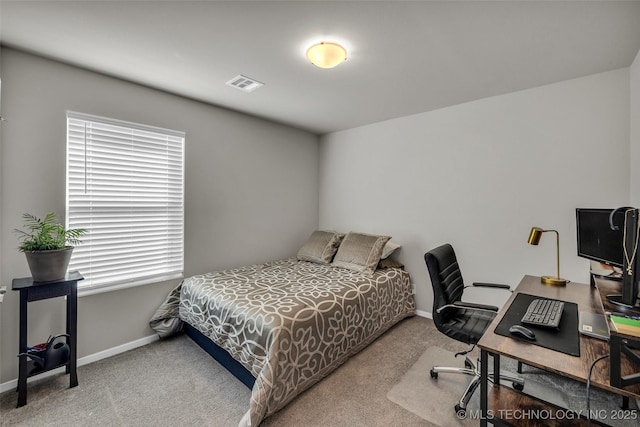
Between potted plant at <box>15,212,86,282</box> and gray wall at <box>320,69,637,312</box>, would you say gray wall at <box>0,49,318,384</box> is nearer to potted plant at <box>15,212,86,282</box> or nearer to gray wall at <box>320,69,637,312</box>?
potted plant at <box>15,212,86,282</box>

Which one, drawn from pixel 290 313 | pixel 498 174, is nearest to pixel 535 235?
pixel 498 174

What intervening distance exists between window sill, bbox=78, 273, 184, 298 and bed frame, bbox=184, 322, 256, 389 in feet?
1.63

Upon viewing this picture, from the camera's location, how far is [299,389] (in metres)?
1.91

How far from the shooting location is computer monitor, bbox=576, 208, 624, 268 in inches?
63.9

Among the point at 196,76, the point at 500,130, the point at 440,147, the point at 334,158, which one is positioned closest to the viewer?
the point at 196,76

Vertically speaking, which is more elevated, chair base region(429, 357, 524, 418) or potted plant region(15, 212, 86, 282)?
potted plant region(15, 212, 86, 282)

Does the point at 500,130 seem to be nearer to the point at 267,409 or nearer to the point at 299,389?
the point at 299,389

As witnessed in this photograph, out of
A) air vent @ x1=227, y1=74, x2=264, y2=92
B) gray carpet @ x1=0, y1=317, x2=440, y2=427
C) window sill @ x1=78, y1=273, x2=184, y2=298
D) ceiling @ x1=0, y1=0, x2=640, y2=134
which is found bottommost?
gray carpet @ x1=0, y1=317, x2=440, y2=427

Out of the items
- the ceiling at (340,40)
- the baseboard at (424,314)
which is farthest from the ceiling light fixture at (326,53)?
the baseboard at (424,314)

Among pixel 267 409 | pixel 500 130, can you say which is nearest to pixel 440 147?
pixel 500 130

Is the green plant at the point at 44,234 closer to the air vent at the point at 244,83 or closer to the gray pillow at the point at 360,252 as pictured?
the air vent at the point at 244,83

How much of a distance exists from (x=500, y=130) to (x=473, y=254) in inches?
51.0

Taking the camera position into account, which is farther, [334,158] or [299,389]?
[334,158]

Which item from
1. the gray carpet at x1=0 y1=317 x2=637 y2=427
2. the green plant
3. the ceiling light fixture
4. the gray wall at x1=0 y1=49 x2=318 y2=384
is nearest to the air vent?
the gray wall at x1=0 y1=49 x2=318 y2=384
